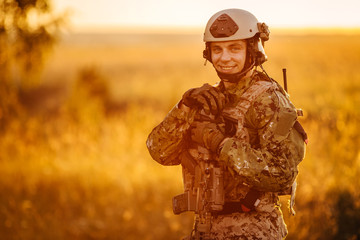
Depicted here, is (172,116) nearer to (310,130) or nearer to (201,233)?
(201,233)

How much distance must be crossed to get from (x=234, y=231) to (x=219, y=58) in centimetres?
132

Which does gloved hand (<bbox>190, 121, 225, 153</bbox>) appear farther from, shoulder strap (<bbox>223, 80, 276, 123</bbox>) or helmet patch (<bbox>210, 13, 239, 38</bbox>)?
helmet patch (<bbox>210, 13, 239, 38</bbox>)

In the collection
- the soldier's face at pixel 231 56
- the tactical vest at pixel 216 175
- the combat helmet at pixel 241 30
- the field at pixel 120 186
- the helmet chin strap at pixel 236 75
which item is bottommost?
the field at pixel 120 186

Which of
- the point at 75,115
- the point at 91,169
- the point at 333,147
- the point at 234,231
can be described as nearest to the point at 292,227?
Answer: the point at 333,147

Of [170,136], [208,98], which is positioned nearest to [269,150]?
[208,98]

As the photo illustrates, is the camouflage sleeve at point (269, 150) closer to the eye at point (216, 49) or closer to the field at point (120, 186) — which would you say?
the eye at point (216, 49)

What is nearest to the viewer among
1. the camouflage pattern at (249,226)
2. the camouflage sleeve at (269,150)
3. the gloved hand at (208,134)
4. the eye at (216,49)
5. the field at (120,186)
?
the camouflage sleeve at (269,150)

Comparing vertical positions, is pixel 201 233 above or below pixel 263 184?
below

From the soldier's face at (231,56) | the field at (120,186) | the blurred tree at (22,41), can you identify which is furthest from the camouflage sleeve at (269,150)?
the blurred tree at (22,41)

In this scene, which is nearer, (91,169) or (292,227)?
(292,227)

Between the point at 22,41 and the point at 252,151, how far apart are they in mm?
6563

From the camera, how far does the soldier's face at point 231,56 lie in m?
3.42

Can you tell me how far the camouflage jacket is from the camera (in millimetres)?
3088

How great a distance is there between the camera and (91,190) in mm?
8695
